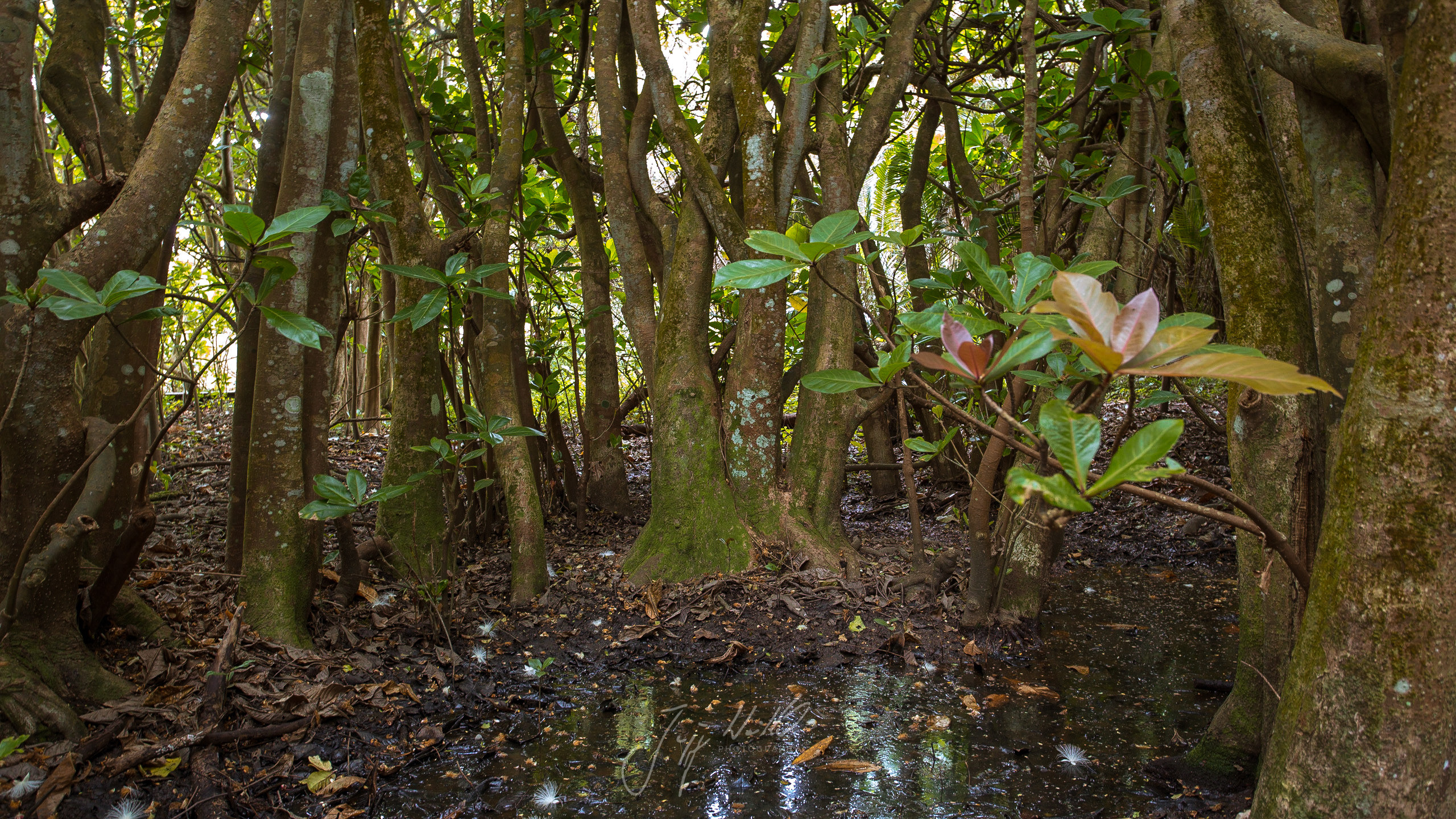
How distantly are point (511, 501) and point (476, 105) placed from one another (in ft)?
7.87

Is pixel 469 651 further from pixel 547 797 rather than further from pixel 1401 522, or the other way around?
pixel 1401 522

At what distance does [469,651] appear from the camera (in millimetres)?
2984

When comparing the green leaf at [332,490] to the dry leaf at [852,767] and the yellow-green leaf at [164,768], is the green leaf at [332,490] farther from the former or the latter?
the dry leaf at [852,767]

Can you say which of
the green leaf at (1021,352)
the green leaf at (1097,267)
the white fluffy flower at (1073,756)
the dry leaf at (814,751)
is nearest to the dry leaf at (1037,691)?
the white fluffy flower at (1073,756)

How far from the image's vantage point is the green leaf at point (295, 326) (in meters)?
1.73

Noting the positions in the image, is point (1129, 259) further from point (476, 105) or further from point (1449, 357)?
point (476, 105)

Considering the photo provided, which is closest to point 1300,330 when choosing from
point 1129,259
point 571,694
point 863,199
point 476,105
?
point 1129,259

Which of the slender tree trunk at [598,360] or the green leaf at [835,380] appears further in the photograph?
the slender tree trunk at [598,360]

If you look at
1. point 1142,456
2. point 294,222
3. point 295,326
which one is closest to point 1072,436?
point 1142,456

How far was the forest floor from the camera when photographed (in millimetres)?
1988

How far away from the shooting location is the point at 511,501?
3.53 m

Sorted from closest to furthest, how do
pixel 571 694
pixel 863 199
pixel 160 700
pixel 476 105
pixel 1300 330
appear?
pixel 1300 330 → pixel 160 700 → pixel 571 694 → pixel 476 105 → pixel 863 199

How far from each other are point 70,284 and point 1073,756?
2.63 m
